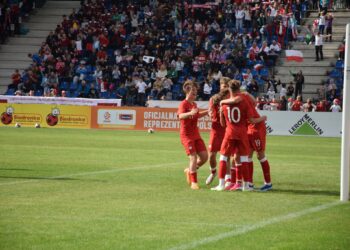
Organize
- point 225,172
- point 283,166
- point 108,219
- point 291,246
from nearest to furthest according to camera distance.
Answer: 1. point 291,246
2. point 108,219
3. point 225,172
4. point 283,166

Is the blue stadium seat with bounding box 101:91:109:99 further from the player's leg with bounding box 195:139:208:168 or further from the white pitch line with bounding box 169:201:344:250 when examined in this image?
the white pitch line with bounding box 169:201:344:250

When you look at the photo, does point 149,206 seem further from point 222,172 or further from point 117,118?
point 117,118

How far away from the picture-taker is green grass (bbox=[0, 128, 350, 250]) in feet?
31.8

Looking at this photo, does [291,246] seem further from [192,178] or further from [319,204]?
[192,178]

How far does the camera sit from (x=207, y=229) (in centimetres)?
1048

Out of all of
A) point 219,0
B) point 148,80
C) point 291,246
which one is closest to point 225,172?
point 291,246

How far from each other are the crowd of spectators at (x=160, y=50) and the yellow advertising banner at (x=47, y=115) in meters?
2.56

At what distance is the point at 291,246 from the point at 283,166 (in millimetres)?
12321

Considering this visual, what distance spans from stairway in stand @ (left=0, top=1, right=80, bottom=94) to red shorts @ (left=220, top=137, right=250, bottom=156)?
1448 inches

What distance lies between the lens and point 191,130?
1600 centimetres

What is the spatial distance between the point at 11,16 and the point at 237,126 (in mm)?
41600

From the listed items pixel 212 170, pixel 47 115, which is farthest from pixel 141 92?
pixel 212 170

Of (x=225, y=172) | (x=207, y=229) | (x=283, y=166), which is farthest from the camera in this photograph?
(x=283, y=166)

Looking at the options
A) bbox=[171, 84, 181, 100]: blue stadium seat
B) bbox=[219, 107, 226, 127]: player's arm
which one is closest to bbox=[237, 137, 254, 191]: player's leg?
bbox=[219, 107, 226, 127]: player's arm
